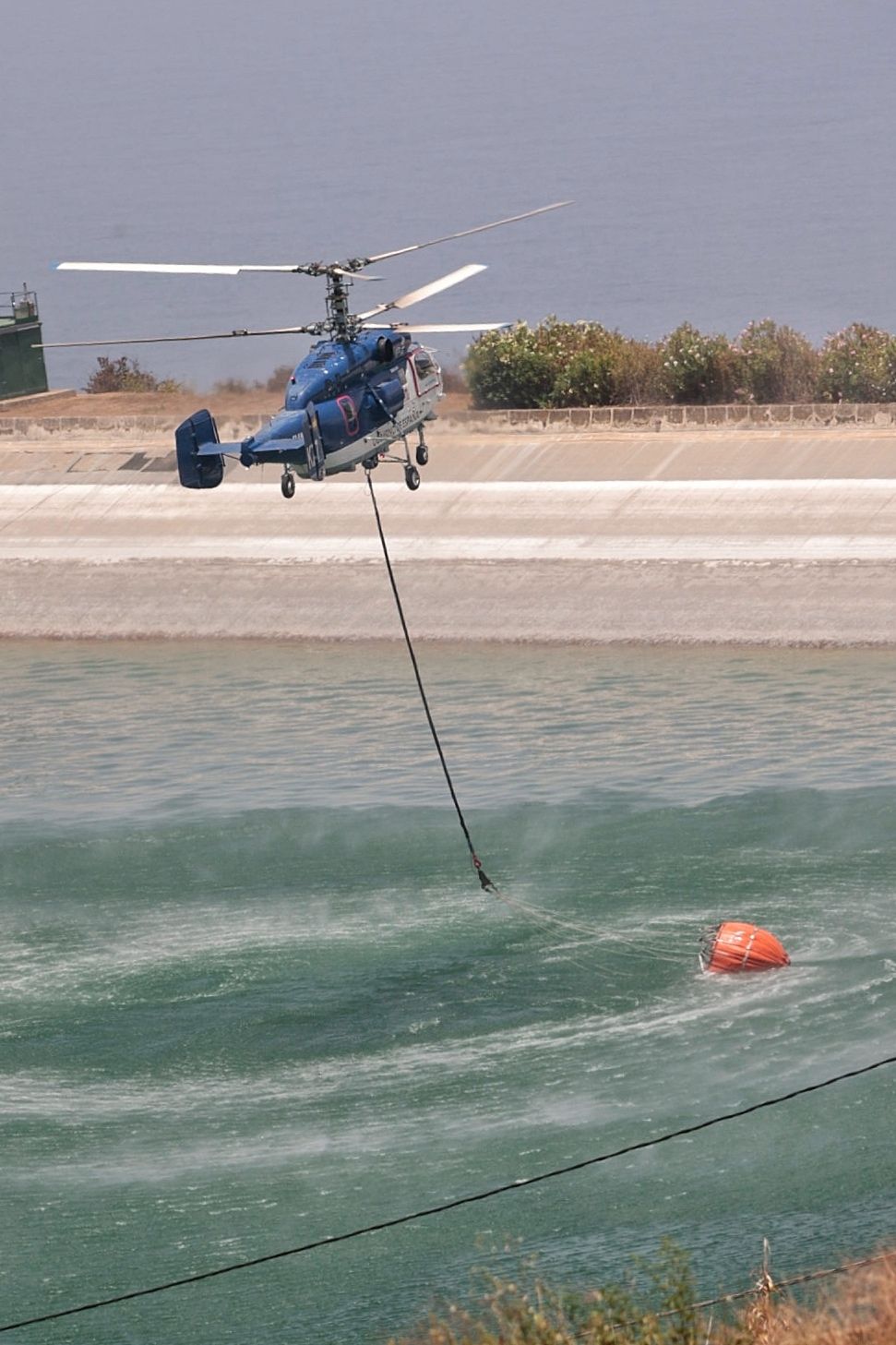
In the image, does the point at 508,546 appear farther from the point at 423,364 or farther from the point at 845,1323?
the point at 845,1323

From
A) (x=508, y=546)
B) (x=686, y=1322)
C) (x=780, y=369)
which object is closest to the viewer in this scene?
(x=686, y=1322)

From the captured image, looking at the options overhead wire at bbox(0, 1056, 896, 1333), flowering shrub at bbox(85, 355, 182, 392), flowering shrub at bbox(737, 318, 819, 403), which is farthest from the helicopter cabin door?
flowering shrub at bbox(85, 355, 182, 392)

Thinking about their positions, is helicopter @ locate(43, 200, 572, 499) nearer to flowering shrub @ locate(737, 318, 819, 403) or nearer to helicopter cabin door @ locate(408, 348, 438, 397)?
helicopter cabin door @ locate(408, 348, 438, 397)

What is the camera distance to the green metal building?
89875mm

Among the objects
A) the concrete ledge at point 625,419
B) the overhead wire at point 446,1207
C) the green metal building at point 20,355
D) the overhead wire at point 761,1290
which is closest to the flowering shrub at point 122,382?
the green metal building at point 20,355

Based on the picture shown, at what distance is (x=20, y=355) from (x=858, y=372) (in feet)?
124

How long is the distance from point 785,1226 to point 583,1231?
271cm

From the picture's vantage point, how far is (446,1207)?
93.4ft

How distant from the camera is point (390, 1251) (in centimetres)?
2769

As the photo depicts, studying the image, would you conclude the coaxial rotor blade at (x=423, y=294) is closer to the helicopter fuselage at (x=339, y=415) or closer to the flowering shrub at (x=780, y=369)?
the helicopter fuselage at (x=339, y=415)

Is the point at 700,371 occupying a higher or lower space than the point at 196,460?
lower

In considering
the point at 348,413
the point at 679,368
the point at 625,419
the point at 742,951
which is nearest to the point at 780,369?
the point at 679,368

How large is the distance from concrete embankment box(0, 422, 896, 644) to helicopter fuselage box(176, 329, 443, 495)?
20822 mm

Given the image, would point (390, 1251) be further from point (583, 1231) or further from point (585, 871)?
point (585, 871)
